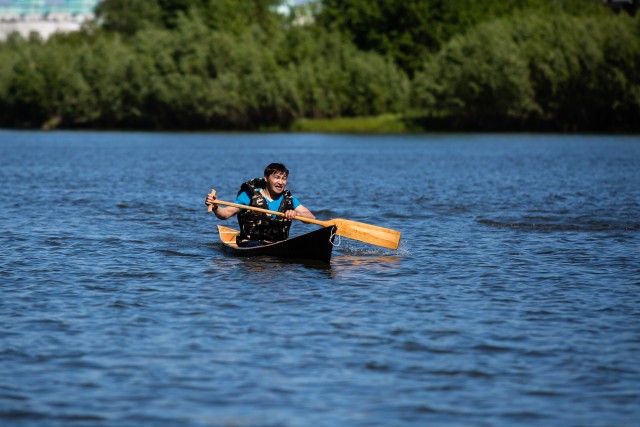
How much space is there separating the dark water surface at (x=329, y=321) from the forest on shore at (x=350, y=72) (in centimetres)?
6215

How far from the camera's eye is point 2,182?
3781 cm

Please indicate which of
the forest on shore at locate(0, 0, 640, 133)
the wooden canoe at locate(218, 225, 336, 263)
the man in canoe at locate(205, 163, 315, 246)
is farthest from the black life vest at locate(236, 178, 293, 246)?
the forest on shore at locate(0, 0, 640, 133)

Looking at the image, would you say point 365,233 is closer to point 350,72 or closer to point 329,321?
point 329,321

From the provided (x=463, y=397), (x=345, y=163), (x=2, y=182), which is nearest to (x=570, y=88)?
(x=345, y=163)

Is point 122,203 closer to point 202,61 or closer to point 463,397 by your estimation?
point 463,397

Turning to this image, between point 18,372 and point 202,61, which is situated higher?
point 202,61

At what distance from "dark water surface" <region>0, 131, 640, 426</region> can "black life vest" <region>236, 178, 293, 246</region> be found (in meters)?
0.55

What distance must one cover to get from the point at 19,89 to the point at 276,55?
32.9 meters

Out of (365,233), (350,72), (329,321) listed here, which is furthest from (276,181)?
(350,72)

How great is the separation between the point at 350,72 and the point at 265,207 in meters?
86.3

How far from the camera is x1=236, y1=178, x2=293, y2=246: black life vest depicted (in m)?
17.1

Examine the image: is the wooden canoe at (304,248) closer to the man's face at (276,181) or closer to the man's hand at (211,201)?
the man's face at (276,181)

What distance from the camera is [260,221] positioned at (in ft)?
57.4

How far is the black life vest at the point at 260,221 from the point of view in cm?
1706
